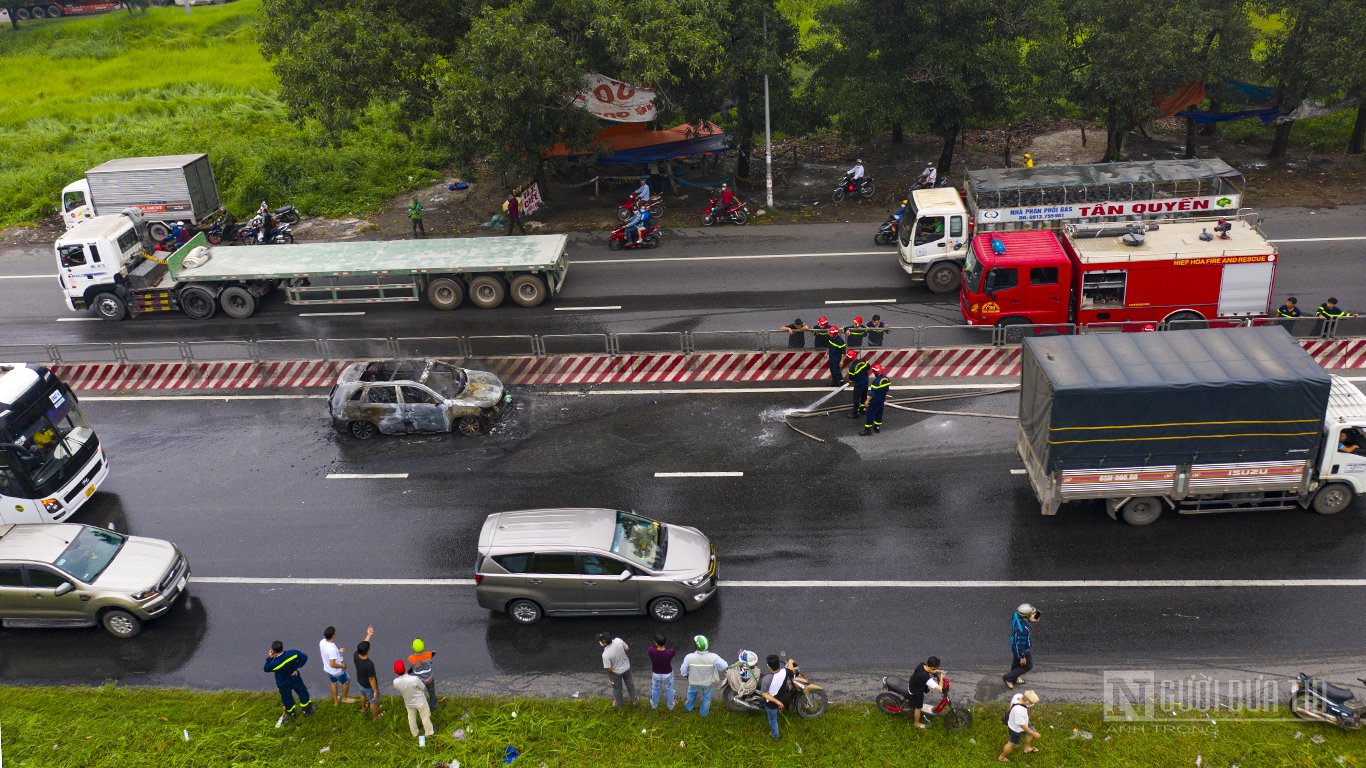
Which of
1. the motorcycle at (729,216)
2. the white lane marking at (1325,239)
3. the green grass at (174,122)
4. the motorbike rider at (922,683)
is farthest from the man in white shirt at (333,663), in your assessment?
the white lane marking at (1325,239)

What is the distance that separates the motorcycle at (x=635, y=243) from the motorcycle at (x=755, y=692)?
64.1 ft

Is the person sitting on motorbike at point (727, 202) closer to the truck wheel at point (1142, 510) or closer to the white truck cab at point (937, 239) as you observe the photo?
the white truck cab at point (937, 239)

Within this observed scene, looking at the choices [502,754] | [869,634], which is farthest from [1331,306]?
[502,754]

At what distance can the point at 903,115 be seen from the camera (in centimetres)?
3177

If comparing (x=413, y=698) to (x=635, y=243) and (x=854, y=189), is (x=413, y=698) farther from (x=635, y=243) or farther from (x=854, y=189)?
(x=854, y=189)

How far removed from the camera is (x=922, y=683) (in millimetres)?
12789

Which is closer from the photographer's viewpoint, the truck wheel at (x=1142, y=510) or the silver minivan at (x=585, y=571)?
the silver minivan at (x=585, y=571)

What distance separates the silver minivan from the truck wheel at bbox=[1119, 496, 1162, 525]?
7.11 metres

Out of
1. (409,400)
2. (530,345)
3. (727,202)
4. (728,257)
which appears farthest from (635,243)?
(409,400)

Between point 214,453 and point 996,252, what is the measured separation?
17946mm

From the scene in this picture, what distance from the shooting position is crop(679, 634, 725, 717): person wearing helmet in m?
13.0

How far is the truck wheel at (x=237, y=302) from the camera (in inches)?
1079

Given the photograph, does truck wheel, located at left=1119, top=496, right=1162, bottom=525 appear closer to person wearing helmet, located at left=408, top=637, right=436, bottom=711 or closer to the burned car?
person wearing helmet, located at left=408, top=637, right=436, bottom=711

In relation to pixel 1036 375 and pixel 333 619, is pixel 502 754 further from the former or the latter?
pixel 1036 375
